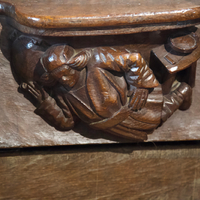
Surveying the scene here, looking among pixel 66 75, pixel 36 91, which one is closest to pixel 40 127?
pixel 36 91

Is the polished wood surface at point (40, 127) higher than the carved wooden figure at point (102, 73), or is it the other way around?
the carved wooden figure at point (102, 73)

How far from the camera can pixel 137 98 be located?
3.03ft

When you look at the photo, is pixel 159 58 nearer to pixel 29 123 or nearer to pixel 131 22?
pixel 131 22

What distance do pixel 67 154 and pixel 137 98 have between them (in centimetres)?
39

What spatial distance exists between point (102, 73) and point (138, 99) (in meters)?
0.16

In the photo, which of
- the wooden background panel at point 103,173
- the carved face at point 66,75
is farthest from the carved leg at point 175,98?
the carved face at point 66,75

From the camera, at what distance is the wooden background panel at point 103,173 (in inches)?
44.0

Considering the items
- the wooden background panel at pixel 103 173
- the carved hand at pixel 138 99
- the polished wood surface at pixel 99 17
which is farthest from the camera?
the wooden background panel at pixel 103 173

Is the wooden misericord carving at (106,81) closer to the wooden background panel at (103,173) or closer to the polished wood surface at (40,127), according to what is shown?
the polished wood surface at (40,127)

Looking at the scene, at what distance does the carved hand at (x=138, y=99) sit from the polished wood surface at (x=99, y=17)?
0.20 metres

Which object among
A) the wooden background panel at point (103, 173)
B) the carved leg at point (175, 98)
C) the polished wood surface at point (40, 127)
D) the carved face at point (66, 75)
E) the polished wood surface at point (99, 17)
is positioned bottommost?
the wooden background panel at point (103, 173)

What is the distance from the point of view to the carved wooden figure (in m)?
0.81

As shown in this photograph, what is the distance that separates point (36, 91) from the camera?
3.12 feet

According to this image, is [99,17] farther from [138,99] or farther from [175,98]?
[175,98]
